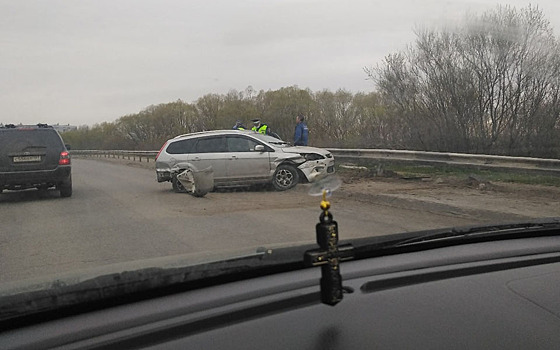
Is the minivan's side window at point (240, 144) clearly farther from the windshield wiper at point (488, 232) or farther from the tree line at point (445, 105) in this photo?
the windshield wiper at point (488, 232)

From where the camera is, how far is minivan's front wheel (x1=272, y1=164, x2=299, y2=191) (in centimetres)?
1238

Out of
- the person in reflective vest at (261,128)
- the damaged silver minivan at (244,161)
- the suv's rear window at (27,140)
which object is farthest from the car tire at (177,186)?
the person in reflective vest at (261,128)

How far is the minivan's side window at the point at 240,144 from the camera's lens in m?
12.7

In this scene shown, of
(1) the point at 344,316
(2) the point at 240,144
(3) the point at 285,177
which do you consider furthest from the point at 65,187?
(1) the point at 344,316

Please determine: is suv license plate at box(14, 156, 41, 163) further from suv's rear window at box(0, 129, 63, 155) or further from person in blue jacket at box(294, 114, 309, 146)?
person in blue jacket at box(294, 114, 309, 146)

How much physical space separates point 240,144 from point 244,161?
0.45 m

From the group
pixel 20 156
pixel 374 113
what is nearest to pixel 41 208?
pixel 20 156

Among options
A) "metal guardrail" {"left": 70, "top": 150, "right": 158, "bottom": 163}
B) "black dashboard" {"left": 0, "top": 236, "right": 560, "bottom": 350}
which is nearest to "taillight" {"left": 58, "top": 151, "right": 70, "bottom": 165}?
"metal guardrail" {"left": 70, "top": 150, "right": 158, "bottom": 163}

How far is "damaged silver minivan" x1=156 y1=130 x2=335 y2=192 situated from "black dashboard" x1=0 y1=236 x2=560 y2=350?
9.71 metres

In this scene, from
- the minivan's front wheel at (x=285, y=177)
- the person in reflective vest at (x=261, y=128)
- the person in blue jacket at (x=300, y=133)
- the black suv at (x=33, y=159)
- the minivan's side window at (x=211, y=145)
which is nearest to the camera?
the black suv at (x=33, y=159)

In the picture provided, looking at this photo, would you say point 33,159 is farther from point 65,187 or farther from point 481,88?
point 481,88

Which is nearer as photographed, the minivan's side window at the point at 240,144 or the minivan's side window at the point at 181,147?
the minivan's side window at the point at 240,144

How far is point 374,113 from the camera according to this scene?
63.7 ft

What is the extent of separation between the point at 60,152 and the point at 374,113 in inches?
444
